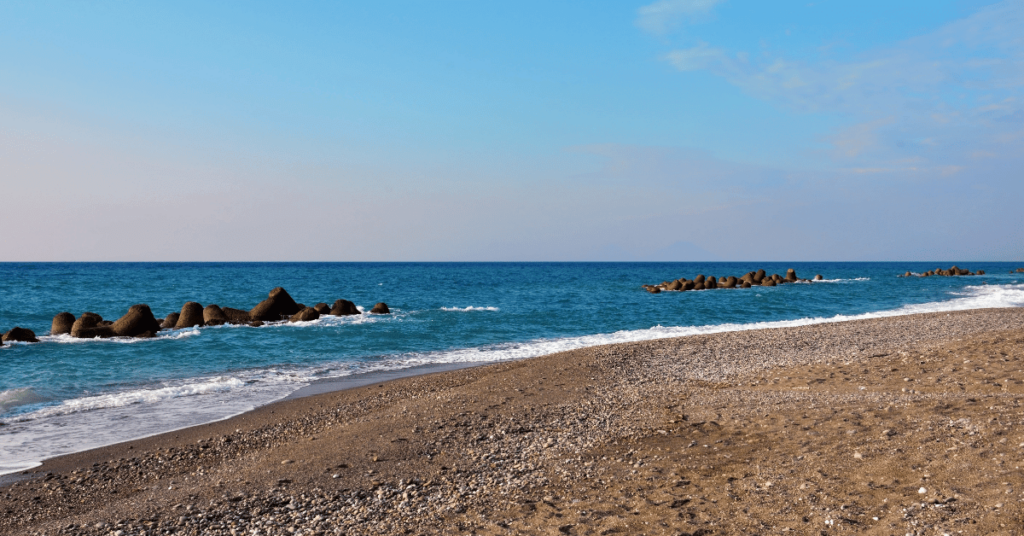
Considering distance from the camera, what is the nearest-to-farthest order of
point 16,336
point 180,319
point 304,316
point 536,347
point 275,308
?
point 536,347, point 16,336, point 180,319, point 304,316, point 275,308

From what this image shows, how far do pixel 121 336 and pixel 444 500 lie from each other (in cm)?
2787

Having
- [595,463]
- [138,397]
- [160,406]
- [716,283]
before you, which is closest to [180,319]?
[138,397]

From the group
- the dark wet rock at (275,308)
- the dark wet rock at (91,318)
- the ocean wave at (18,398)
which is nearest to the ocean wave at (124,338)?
the dark wet rock at (91,318)

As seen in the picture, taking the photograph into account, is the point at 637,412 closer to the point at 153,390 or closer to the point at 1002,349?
the point at 1002,349

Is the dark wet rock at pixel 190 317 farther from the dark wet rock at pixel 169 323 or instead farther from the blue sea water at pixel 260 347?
the blue sea water at pixel 260 347

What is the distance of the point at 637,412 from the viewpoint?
471 inches

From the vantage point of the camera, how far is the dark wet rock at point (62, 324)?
98.4 feet

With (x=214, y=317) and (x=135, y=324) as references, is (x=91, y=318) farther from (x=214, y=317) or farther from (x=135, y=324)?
(x=214, y=317)

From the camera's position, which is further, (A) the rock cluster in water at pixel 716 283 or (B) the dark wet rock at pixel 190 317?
(A) the rock cluster in water at pixel 716 283

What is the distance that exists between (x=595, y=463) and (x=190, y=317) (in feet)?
99.2

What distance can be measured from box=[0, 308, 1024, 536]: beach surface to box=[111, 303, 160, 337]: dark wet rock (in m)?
18.7

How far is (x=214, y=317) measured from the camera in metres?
33.6

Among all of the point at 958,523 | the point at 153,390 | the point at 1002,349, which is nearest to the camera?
the point at 958,523

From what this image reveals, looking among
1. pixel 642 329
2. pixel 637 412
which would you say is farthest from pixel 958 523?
pixel 642 329
